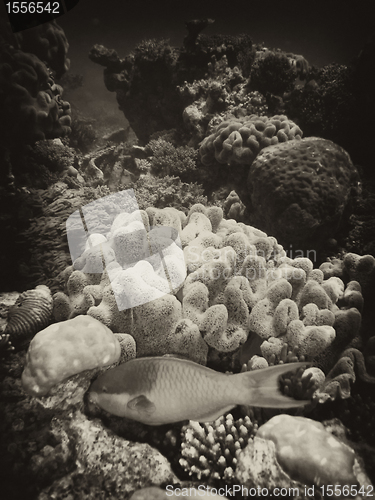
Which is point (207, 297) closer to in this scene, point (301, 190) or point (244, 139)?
point (301, 190)

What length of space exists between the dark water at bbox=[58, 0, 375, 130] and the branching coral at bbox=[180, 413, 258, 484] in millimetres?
8774

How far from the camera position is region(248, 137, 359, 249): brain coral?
3.16 meters

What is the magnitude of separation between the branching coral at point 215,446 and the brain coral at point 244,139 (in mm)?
3604

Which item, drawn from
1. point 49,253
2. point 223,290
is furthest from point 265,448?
point 49,253

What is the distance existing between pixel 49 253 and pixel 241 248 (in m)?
2.13

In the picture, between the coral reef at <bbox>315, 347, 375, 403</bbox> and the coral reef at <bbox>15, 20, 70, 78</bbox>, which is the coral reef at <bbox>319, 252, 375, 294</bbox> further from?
the coral reef at <bbox>15, 20, 70, 78</bbox>

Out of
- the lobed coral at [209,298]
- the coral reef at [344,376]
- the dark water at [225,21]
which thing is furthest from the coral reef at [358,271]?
the dark water at [225,21]

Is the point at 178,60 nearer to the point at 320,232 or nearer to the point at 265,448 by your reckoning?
the point at 320,232

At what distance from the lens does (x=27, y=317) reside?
1937 millimetres

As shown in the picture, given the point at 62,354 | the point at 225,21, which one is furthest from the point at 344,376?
the point at 225,21

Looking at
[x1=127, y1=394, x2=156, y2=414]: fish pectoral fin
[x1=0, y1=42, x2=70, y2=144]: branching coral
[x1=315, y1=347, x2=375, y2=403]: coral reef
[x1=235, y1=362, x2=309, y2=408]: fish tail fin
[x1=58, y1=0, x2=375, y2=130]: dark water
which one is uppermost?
[x1=58, y1=0, x2=375, y2=130]: dark water

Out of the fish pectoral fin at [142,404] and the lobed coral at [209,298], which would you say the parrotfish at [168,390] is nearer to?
the fish pectoral fin at [142,404]

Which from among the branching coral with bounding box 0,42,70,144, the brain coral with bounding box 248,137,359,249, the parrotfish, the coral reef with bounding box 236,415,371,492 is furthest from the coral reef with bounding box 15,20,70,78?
the coral reef with bounding box 236,415,371,492

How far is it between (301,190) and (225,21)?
7243 mm
